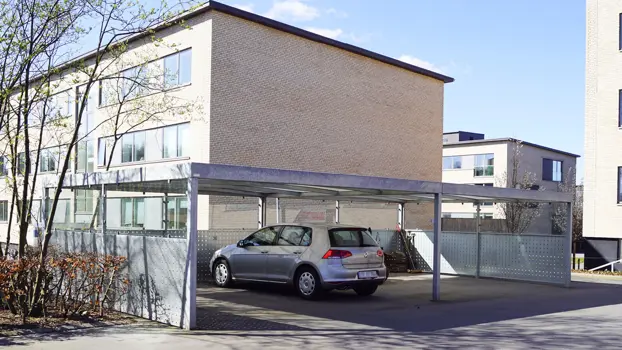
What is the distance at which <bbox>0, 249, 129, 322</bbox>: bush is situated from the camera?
10.2 metres

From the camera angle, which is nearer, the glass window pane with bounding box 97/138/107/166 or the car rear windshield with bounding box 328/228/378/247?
the car rear windshield with bounding box 328/228/378/247

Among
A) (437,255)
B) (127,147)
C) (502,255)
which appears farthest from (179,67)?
(437,255)

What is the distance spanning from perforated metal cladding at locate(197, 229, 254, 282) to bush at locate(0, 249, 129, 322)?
572 cm

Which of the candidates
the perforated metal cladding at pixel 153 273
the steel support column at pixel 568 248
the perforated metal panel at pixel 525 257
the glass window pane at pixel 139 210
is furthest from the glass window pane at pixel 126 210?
the steel support column at pixel 568 248

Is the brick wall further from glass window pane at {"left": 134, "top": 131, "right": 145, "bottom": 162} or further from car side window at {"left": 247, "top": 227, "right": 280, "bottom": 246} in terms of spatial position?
car side window at {"left": 247, "top": 227, "right": 280, "bottom": 246}

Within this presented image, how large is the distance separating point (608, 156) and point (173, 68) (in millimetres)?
18210

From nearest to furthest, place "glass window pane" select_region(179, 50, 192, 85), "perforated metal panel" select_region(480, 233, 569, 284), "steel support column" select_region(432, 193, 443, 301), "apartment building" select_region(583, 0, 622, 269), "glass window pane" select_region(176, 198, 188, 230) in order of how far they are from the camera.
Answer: "glass window pane" select_region(176, 198, 188, 230) < "steel support column" select_region(432, 193, 443, 301) < "perforated metal panel" select_region(480, 233, 569, 284) < "glass window pane" select_region(179, 50, 192, 85) < "apartment building" select_region(583, 0, 622, 269)

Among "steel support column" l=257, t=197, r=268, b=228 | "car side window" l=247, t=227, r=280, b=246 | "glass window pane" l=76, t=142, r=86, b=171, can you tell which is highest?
"glass window pane" l=76, t=142, r=86, b=171

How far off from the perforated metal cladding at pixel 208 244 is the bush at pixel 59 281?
18.8 feet

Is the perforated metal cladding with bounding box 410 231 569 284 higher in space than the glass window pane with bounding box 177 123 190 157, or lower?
lower

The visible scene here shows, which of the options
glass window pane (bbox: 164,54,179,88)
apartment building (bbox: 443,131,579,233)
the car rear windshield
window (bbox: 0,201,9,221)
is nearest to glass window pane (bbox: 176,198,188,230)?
the car rear windshield

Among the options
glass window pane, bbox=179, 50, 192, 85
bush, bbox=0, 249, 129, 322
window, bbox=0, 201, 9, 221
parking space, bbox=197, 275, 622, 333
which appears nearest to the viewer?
bush, bbox=0, 249, 129, 322

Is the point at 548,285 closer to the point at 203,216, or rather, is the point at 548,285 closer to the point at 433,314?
the point at 433,314

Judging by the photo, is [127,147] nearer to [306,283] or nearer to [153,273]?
[306,283]
